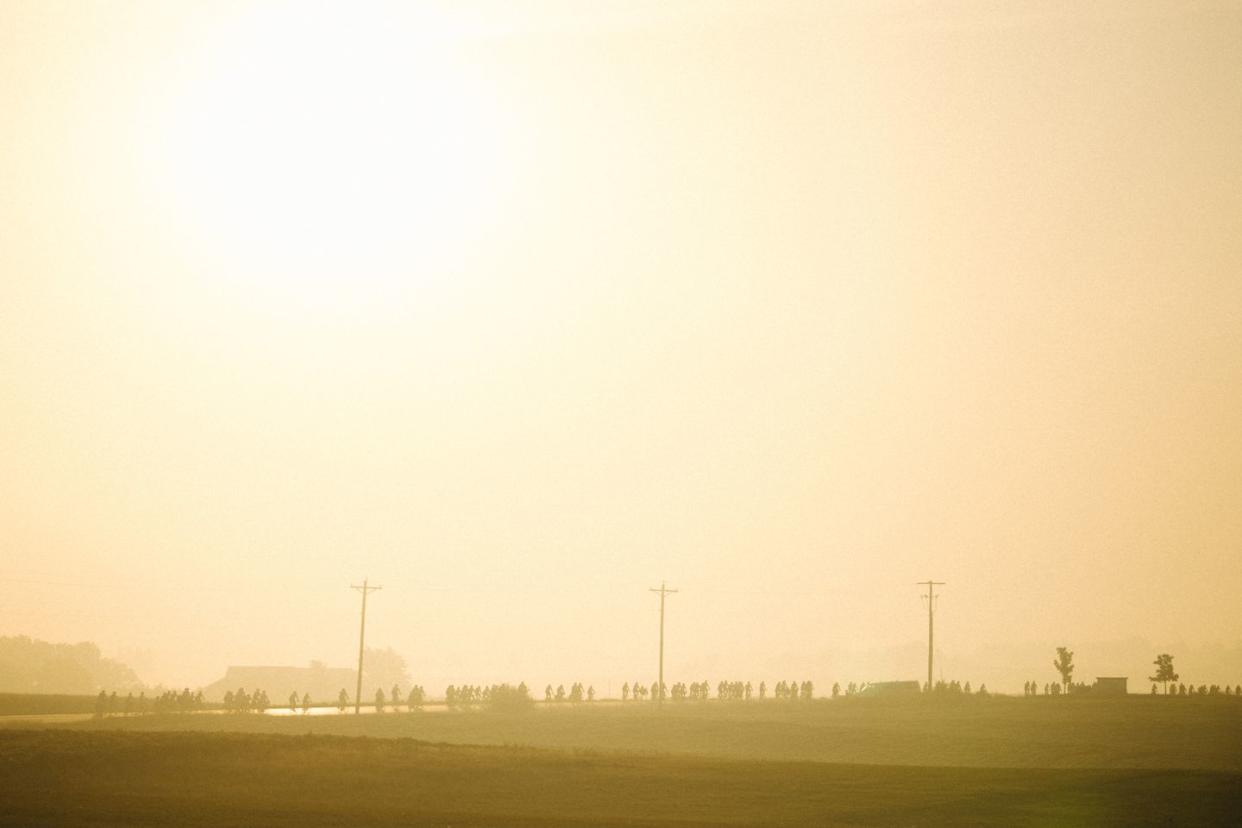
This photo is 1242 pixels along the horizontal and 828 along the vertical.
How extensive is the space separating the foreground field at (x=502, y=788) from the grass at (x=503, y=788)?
0.08 meters

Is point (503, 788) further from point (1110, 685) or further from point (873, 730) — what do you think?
point (1110, 685)

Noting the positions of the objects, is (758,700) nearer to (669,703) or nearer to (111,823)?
(669,703)

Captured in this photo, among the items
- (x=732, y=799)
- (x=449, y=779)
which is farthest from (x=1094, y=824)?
(x=449, y=779)

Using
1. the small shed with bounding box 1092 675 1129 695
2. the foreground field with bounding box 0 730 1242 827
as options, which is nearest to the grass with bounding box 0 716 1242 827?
the foreground field with bounding box 0 730 1242 827

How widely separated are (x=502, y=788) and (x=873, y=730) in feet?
130

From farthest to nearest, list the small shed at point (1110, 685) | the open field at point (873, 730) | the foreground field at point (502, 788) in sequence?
the small shed at point (1110, 685)
the open field at point (873, 730)
the foreground field at point (502, 788)

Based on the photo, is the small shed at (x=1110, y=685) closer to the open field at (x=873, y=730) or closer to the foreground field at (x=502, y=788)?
the open field at (x=873, y=730)

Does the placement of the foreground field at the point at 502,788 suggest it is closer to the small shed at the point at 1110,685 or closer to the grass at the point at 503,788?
the grass at the point at 503,788

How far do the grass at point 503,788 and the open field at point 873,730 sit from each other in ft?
48.0

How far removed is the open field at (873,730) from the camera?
71188mm

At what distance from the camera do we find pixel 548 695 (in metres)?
117

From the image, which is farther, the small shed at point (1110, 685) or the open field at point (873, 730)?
the small shed at point (1110, 685)

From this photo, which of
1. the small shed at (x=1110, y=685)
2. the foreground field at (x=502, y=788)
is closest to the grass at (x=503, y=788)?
the foreground field at (x=502, y=788)

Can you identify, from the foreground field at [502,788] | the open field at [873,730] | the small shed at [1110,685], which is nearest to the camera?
the foreground field at [502,788]
